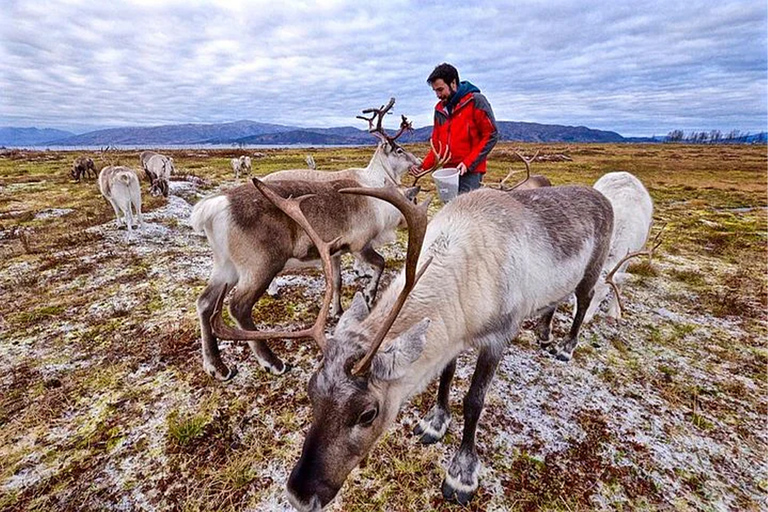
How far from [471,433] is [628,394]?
2.59m

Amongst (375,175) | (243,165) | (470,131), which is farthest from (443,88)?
(243,165)

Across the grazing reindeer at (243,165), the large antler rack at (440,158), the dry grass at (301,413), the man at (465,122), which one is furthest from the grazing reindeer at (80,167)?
the man at (465,122)

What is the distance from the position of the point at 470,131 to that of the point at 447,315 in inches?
152

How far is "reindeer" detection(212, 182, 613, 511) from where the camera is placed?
7.86 feet

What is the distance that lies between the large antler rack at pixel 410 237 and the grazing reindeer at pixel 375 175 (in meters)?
3.26

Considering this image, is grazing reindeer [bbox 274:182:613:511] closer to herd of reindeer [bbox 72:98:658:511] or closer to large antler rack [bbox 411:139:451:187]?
herd of reindeer [bbox 72:98:658:511]

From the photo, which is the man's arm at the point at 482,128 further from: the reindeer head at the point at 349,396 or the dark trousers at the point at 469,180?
the reindeer head at the point at 349,396

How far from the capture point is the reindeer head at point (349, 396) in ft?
7.68

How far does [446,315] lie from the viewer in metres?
2.87

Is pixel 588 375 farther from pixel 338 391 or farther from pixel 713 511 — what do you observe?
pixel 338 391

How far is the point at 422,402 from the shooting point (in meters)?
4.27

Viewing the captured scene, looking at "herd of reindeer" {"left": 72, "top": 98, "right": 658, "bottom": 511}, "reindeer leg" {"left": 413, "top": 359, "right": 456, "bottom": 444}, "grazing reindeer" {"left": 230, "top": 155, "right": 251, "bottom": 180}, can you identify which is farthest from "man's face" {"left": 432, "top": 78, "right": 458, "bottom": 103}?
"grazing reindeer" {"left": 230, "top": 155, "right": 251, "bottom": 180}

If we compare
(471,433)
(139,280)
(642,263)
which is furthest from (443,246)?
Answer: (642,263)

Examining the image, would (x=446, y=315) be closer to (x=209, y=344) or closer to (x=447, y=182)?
(x=447, y=182)
